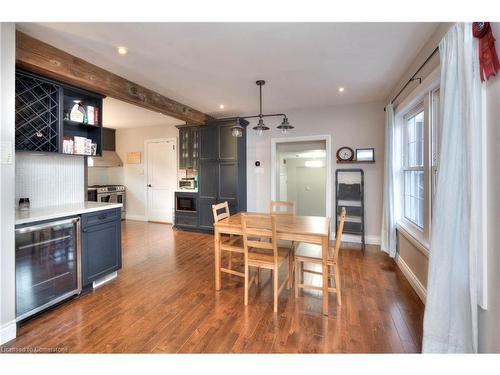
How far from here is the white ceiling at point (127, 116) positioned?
4.36 metres

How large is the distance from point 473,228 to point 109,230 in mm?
3249

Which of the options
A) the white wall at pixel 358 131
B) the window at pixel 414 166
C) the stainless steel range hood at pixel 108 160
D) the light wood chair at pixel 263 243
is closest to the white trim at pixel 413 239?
the window at pixel 414 166

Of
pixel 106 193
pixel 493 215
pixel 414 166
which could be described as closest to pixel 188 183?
pixel 106 193

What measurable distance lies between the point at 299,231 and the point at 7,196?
7.80 ft

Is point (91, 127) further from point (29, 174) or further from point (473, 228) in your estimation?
point (473, 228)

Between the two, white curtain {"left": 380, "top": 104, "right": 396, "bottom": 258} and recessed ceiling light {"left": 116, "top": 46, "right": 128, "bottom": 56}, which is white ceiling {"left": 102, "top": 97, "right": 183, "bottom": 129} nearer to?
recessed ceiling light {"left": 116, "top": 46, "right": 128, "bottom": 56}

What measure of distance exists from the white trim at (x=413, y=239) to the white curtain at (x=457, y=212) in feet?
3.03

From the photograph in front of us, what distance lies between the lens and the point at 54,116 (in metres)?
2.50

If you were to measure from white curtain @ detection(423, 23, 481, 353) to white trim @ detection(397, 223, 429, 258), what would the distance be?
36.4 inches

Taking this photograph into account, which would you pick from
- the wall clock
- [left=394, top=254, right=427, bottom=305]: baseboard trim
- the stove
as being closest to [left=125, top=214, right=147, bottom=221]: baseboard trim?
the stove

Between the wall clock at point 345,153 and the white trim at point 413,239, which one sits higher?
the wall clock at point 345,153

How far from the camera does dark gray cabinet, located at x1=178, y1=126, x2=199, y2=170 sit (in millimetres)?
5188

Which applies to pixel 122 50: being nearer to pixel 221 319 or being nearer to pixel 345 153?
pixel 221 319

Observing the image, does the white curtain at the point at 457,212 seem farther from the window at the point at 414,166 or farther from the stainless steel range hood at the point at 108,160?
the stainless steel range hood at the point at 108,160
